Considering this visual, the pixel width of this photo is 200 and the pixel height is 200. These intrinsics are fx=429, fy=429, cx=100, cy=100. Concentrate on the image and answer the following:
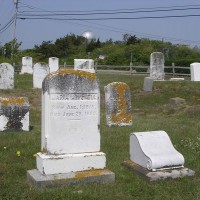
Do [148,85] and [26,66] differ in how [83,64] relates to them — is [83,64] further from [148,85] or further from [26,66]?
[26,66]

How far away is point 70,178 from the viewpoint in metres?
6.40

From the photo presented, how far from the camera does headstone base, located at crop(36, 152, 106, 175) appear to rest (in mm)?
6387

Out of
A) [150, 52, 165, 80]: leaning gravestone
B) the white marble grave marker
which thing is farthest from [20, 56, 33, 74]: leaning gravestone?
the white marble grave marker

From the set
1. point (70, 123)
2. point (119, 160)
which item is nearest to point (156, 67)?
point (119, 160)

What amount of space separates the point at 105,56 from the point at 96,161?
46.1 metres

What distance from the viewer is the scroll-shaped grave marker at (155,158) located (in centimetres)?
680

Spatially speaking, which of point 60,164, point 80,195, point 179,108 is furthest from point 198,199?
point 179,108

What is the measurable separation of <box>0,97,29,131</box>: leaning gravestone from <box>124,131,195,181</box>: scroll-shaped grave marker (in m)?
4.33

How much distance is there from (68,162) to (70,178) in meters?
0.25

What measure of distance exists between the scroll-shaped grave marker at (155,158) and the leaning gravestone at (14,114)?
4331mm

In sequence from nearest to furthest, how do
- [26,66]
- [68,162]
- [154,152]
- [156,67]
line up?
[68,162], [154,152], [156,67], [26,66]

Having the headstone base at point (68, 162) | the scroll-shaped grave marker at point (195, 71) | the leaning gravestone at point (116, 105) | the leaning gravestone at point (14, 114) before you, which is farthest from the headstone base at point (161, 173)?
the scroll-shaped grave marker at point (195, 71)

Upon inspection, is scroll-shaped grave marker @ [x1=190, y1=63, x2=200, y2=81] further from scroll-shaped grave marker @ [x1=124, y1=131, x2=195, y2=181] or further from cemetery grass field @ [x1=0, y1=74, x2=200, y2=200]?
scroll-shaped grave marker @ [x1=124, y1=131, x2=195, y2=181]

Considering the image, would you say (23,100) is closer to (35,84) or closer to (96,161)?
(96,161)
